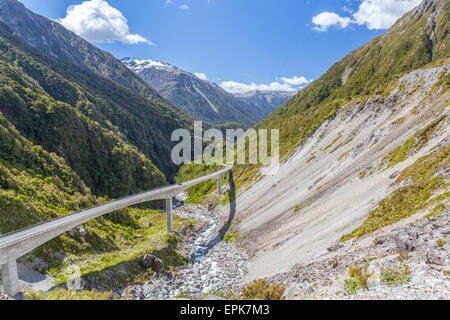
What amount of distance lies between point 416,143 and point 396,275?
28415 millimetres

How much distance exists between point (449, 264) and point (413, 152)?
25795mm

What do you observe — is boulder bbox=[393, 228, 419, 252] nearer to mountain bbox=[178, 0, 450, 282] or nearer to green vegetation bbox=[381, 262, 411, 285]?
mountain bbox=[178, 0, 450, 282]

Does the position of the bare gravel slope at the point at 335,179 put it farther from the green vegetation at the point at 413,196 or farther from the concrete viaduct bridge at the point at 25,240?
the concrete viaduct bridge at the point at 25,240

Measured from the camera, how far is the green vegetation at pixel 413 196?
2044cm

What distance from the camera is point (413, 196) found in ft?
72.7

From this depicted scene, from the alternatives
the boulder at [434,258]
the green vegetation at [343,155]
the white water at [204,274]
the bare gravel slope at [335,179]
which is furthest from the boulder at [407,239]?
the green vegetation at [343,155]

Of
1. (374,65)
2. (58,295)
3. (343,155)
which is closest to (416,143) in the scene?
(343,155)

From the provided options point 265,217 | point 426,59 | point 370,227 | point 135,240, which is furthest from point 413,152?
point 426,59

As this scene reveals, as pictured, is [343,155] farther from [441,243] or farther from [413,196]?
[441,243]

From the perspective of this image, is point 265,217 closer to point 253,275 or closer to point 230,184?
point 253,275

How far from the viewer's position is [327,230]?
89.1 ft

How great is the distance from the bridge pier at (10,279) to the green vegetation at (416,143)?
43.7m
